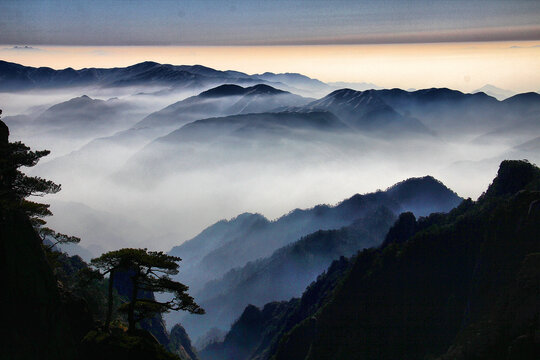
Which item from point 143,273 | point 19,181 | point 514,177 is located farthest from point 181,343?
point 19,181

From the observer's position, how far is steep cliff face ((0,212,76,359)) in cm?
2719

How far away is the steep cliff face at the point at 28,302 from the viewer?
1070 inches

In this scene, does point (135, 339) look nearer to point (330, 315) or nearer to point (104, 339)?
point (104, 339)

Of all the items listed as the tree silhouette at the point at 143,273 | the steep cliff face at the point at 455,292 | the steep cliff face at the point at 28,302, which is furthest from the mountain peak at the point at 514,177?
the steep cliff face at the point at 28,302

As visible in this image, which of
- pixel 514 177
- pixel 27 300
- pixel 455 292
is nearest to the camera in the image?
pixel 27 300

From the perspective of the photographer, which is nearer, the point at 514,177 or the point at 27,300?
the point at 27,300

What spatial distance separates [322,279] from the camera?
12488cm

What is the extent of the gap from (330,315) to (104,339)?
62293mm

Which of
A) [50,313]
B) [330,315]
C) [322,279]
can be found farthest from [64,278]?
[322,279]

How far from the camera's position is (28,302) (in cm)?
2792

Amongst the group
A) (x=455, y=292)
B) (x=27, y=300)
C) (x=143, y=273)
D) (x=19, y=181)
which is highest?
(x=19, y=181)

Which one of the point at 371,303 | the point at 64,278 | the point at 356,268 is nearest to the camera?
the point at 64,278

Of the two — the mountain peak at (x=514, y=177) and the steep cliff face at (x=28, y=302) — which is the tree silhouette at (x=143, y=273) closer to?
the steep cliff face at (x=28, y=302)

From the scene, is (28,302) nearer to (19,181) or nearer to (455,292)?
(19,181)
